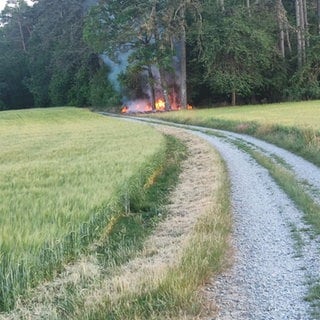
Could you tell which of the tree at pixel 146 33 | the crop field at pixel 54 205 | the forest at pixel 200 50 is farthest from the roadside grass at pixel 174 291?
the forest at pixel 200 50

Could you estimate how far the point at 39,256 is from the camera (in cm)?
567

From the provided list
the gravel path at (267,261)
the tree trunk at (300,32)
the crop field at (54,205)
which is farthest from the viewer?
the tree trunk at (300,32)

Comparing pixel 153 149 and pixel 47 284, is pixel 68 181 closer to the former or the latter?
pixel 47 284

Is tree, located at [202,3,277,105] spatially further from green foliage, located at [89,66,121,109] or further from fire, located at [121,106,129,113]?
green foliage, located at [89,66,121,109]

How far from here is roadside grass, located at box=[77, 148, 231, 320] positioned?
4.72 m

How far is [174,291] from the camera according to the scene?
16.4ft

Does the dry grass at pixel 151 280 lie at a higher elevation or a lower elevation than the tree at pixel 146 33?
lower

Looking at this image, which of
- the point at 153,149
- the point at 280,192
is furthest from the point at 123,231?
the point at 153,149

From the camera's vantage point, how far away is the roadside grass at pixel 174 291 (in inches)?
186

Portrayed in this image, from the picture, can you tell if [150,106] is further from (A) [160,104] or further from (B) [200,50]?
(B) [200,50]

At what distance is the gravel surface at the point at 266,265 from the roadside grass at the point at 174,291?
9.3 inches

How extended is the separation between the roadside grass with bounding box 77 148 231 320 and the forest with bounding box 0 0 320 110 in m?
40.6

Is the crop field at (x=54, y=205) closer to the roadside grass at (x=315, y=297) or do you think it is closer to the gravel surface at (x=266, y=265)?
the gravel surface at (x=266, y=265)

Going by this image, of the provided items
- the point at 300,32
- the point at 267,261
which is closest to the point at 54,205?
the point at 267,261
